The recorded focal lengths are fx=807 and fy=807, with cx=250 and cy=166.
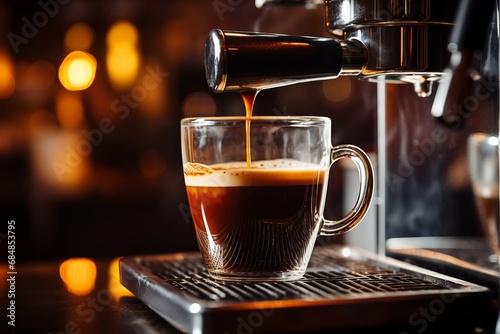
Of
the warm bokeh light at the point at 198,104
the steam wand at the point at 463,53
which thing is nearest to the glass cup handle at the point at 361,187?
the steam wand at the point at 463,53

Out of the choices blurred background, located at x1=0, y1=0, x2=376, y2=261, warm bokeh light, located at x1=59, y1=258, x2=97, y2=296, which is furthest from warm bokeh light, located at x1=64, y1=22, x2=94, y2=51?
warm bokeh light, located at x1=59, y1=258, x2=97, y2=296

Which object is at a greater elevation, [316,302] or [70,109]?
[70,109]

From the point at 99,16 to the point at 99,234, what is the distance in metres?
0.67

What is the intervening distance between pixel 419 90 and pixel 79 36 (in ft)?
6.18

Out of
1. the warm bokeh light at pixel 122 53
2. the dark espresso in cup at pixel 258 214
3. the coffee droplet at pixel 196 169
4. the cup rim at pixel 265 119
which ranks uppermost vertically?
the warm bokeh light at pixel 122 53

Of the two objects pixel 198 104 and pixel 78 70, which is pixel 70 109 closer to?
pixel 78 70

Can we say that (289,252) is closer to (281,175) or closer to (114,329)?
(281,175)

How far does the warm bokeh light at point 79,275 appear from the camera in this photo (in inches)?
29.9

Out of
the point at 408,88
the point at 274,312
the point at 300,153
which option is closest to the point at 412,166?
the point at 408,88

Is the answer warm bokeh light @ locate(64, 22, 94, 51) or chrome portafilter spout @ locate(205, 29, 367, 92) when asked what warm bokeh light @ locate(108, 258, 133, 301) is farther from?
warm bokeh light @ locate(64, 22, 94, 51)

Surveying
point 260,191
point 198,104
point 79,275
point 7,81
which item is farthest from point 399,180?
point 7,81

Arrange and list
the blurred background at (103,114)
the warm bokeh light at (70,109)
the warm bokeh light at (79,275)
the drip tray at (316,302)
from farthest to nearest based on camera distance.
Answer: the warm bokeh light at (70,109)
the blurred background at (103,114)
the warm bokeh light at (79,275)
the drip tray at (316,302)

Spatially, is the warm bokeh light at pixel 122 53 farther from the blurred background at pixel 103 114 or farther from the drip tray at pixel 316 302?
the drip tray at pixel 316 302

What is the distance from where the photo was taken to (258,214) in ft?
2.16
